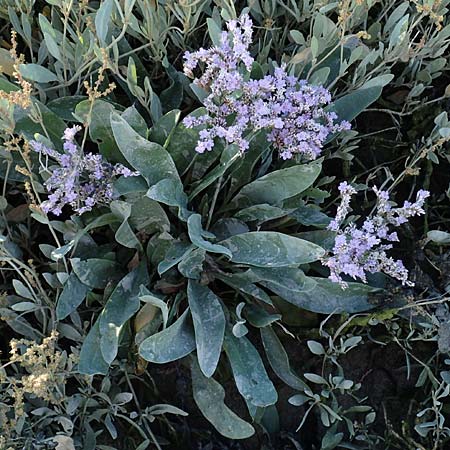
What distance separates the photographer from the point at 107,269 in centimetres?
115

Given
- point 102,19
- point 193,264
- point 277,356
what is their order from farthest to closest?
point 277,356
point 193,264
point 102,19

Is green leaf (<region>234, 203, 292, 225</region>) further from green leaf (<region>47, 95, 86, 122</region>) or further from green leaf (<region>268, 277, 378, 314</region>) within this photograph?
green leaf (<region>47, 95, 86, 122</region>)

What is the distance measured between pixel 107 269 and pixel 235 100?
1.22 ft

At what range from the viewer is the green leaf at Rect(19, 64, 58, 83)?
1045 mm

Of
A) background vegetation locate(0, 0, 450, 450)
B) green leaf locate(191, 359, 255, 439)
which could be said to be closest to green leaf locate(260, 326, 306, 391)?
background vegetation locate(0, 0, 450, 450)

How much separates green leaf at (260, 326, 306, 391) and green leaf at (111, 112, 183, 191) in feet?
1.07

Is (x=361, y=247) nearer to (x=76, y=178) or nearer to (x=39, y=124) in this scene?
(x=76, y=178)

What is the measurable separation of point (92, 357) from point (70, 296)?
105mm

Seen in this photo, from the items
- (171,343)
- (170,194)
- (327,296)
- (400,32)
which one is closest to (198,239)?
(170,194)

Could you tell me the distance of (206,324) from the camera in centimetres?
109

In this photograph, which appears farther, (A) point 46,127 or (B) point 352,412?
(B) point 352,412

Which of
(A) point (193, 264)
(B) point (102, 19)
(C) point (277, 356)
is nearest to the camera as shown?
(B) point (102, 19)

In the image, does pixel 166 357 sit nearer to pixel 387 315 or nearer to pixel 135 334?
pixel 135 334

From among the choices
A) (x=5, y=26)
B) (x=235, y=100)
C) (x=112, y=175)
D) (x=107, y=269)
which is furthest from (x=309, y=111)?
(x=5, y=26)
